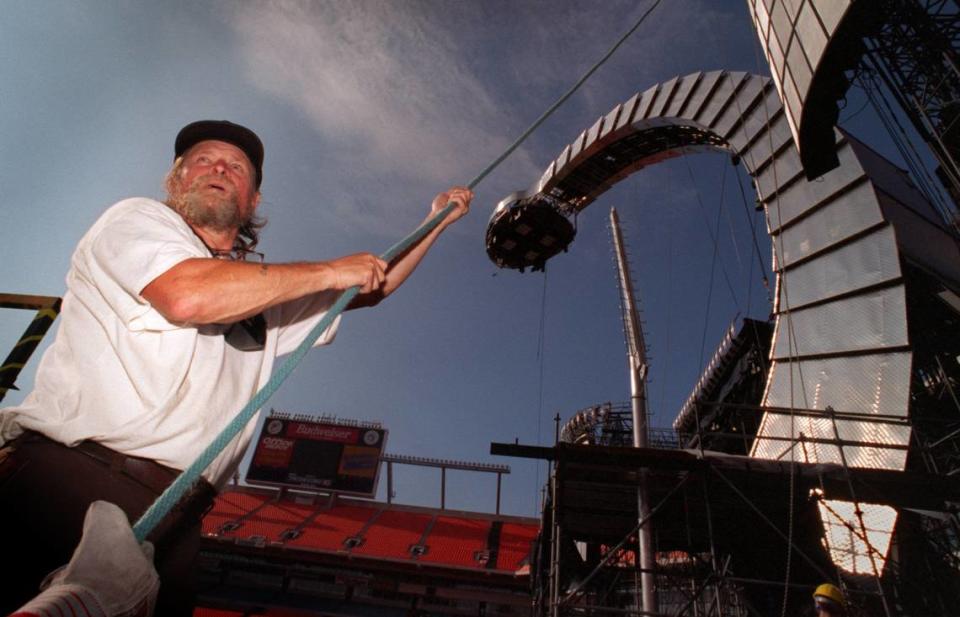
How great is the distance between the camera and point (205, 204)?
1.72 m

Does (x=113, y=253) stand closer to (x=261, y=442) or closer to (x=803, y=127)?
(x=803, y=127)

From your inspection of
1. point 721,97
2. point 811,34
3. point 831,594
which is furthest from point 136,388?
point 721,97

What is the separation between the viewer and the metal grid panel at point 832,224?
7.12 metres

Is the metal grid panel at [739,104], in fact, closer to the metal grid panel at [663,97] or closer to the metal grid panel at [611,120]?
the metal grid panel at [663,97]

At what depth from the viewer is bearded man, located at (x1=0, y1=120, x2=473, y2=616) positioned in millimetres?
1159

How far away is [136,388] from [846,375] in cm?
851

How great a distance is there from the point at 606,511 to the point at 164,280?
325 inches

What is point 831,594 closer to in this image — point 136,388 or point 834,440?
point 834,440

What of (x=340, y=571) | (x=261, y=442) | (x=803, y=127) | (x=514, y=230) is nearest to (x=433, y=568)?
(x=340, y=571)

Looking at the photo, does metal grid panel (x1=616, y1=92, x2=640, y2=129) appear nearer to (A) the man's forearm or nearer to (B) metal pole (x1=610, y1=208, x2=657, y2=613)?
(B) metal pole (x1=610, y1=208, x2=657, y2=613)

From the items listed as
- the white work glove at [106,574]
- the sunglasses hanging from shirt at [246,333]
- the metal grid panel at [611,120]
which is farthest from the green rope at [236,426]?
the metal grid panel at [611,120]

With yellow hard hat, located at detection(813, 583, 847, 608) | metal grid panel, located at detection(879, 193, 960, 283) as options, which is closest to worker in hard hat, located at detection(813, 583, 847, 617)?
yellow hard hat, located at detection(813, 583, 847, 608)

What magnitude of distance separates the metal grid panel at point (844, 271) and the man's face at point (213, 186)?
8480mm

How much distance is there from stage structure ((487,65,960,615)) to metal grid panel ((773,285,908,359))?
0.02m
